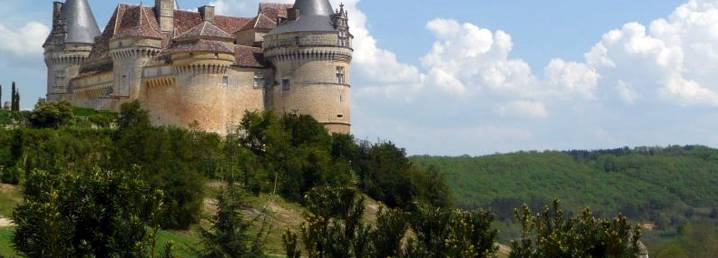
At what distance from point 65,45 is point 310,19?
603 inches

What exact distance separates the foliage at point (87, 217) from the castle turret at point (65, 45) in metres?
39.9

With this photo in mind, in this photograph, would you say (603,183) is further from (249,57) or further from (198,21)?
(249,57)

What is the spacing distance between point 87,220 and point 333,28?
123ft

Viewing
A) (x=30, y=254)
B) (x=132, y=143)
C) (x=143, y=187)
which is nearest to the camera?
(x=30, y=254)

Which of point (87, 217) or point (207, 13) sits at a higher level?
point (207, 13)

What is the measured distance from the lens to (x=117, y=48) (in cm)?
6606

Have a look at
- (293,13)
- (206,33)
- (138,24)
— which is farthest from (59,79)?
(293,13)

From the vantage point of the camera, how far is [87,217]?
3145 centimetres

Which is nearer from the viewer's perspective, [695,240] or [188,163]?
[188,163]

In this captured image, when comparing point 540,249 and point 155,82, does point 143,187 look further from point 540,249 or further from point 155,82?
point 155,82

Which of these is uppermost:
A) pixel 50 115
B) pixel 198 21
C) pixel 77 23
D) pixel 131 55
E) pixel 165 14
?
pixel 77 23

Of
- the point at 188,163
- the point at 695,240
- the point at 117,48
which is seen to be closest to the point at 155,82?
the point at 117,48

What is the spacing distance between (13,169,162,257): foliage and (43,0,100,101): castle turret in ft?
131

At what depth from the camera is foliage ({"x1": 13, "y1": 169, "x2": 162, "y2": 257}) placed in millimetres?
30047
